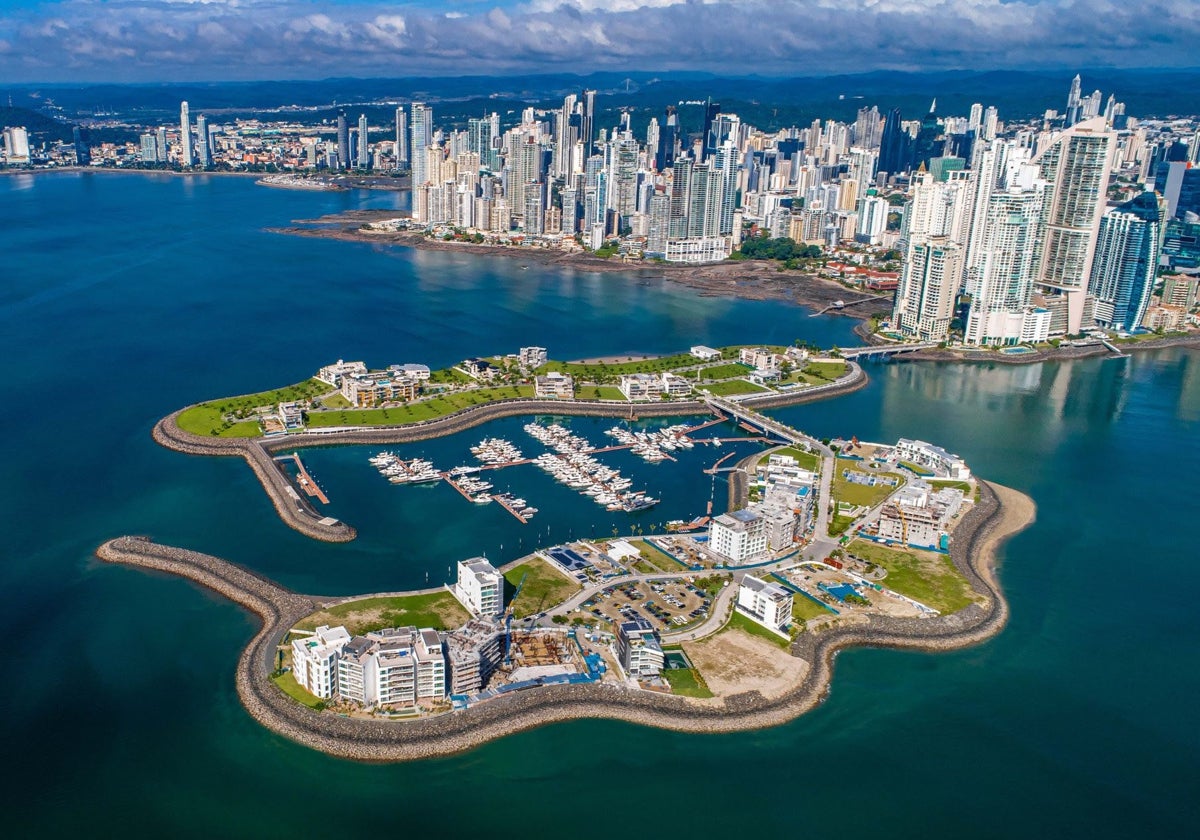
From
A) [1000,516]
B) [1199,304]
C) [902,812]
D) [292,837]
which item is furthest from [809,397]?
[1199,304]

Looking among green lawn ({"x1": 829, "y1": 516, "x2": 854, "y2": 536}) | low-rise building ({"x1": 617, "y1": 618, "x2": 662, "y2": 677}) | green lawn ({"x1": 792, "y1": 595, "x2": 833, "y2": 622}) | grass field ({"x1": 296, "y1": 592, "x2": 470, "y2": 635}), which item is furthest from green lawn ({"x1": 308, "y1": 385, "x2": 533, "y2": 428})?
green lawn ({"x1": 792, "y1": 595, "x2": 833, "y2": 622})

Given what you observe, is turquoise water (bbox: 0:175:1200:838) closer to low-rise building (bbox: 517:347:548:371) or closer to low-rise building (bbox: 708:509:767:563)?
low-rise building (bbox: 708:509:767:563)

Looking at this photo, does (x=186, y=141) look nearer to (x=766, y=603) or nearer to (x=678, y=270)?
(x=678, y=270)

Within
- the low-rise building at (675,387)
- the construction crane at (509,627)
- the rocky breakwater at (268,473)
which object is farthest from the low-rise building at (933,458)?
the rocky breakwater at (268,473)

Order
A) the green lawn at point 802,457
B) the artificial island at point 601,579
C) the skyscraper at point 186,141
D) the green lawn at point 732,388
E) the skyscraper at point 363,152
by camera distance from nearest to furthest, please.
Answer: the artificial island at point 601,579 < the green lawn at point 802,457 < the green lawn at point 732,388 < the skyscraper at point 186,141 < the skyscraper at point 363,152

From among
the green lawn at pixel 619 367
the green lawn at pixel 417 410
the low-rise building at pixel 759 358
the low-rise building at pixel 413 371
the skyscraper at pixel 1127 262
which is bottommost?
the green lawn at pixel 417 410

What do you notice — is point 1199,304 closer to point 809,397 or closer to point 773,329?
point 773,329

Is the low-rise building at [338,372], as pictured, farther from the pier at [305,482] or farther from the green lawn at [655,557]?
the green lawn at [655,557]

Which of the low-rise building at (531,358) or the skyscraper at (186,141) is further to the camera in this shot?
the skyscraper at (186,141)
